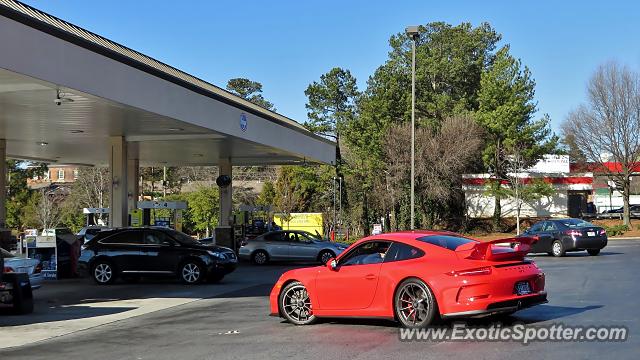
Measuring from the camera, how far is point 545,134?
56.2m

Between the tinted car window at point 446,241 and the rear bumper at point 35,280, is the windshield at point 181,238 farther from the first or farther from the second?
the tinted car window at point 446,241

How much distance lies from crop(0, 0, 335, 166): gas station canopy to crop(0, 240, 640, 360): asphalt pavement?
5.51 m

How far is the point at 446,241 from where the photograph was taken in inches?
397

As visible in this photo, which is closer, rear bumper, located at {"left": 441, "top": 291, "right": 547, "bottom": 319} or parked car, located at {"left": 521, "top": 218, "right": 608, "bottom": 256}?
rear bumper, located at {"left": 441, "top": 291, "right": 547, "bottom": 319}

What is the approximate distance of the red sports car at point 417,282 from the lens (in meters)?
9.20

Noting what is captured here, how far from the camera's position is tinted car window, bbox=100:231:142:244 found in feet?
64.6

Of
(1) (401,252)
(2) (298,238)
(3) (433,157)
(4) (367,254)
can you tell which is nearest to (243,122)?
(2) (298,238)

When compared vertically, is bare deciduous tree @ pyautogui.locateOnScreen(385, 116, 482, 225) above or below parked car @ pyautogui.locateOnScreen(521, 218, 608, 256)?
above

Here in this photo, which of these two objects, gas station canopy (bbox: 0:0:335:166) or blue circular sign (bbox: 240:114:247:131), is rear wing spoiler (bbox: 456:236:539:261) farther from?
blue circular sign (bbox: 240:114:247:131)

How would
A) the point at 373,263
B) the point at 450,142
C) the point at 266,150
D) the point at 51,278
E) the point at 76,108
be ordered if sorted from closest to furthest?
the point at 373,263 → the point at 76,108 → the point at 51,278 → the point at 266,150 → the point at 450,142

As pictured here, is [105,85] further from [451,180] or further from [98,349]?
[451,180]

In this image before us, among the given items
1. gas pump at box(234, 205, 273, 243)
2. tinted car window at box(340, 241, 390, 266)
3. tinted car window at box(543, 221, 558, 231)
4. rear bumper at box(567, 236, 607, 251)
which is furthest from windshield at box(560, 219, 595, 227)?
tinted car window at box(340, 241, 390, 266)

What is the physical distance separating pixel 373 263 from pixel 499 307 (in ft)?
6.33

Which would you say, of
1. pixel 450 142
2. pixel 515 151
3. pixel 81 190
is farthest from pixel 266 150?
pixel 81 190
